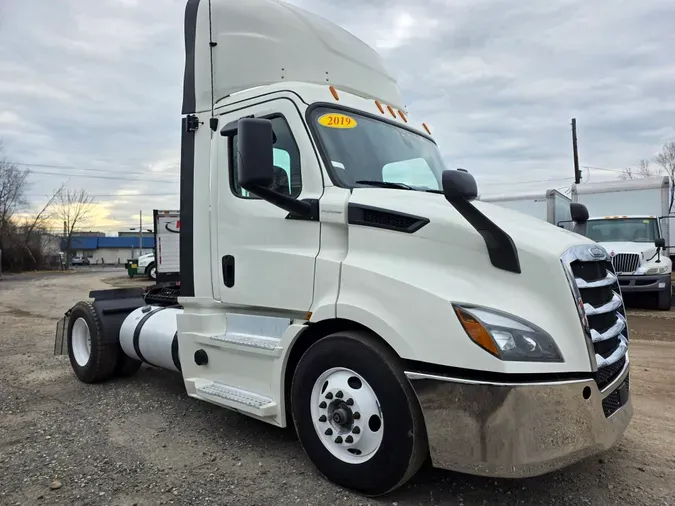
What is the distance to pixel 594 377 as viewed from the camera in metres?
2.91

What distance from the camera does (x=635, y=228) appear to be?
45.9 feet

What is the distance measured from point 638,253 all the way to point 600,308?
36.3 feet

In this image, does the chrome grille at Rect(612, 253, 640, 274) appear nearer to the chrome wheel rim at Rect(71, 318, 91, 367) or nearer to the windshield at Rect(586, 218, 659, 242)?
the windshield at Rect(586, 218, 659, 242)

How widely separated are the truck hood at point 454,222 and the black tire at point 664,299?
36.1 ft

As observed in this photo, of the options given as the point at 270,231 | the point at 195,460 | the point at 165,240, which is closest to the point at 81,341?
the point at 195,460

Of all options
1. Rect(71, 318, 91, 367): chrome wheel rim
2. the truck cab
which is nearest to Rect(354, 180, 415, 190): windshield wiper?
Rect(71, 318, 91, 367): chrome wheel rim

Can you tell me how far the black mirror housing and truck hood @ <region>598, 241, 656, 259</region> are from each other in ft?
38.2

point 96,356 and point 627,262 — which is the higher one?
point 627,262

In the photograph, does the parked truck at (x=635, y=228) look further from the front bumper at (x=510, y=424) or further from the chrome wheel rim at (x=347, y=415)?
the chrome wheel rim at (x=347, y=415)

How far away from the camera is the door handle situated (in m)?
4.13

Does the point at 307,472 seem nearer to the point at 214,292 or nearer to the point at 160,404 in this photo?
the point at 214,292

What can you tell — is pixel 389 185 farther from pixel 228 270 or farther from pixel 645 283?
pixel 645 283

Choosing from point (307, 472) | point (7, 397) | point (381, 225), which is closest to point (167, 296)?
point (7, 397)

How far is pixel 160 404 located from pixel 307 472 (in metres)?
2.31
